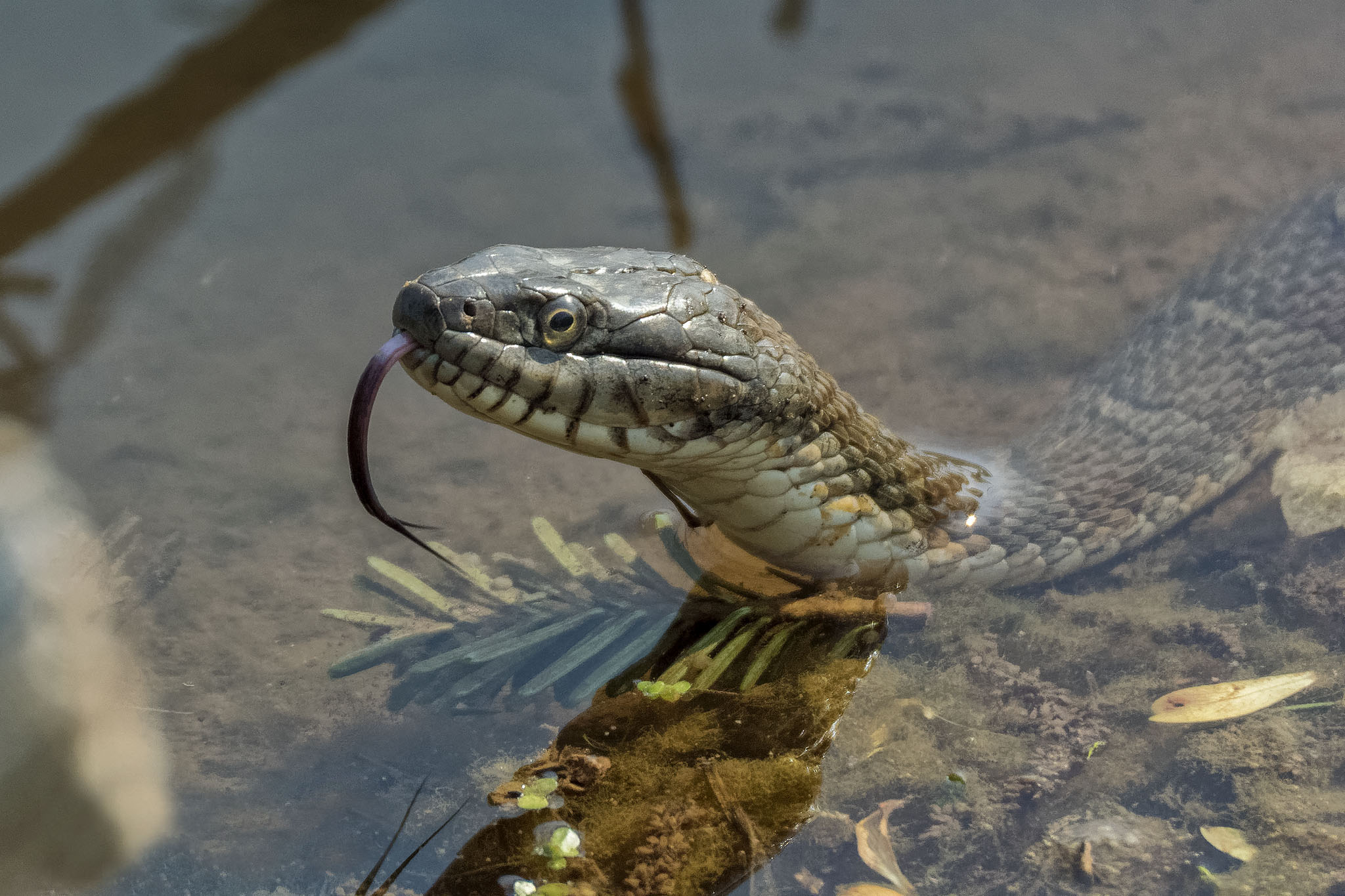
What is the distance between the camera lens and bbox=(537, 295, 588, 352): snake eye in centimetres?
275

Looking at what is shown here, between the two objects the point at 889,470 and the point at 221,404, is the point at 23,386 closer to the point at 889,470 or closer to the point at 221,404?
the point at 221,404

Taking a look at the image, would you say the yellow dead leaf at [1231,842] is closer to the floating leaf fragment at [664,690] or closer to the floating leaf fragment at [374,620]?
the floating leaf fragment at [664,690]

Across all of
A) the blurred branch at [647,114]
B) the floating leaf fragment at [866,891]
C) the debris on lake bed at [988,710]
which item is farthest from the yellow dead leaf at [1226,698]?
the blurred branch at [647,114]

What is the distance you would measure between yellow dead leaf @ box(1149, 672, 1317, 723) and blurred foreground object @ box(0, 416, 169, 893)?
7.77ft

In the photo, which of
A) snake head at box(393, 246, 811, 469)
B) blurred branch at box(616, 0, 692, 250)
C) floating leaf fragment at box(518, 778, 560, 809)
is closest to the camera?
floating leaf fragment at box(518, 778, 560, 809)

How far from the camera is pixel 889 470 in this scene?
3342 millimetres

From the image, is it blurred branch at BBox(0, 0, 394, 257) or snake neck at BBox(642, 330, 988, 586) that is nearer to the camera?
snake neck at BBox(642, 330, 988, 586)

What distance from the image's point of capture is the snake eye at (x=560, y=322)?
9.02 ft

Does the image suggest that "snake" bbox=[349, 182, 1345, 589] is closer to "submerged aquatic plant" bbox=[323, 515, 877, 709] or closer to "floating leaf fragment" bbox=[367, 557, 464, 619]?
"submerged aquatic plant" bbox=[323, 515, 877, 709]

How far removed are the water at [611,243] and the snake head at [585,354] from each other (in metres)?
0.75

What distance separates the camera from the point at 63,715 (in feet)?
9.41

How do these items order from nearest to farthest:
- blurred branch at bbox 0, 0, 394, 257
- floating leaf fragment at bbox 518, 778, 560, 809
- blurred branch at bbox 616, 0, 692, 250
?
floating leaf fragment at bbox 518, 778, 560, 809 → blurred branch at bbox 616, 0, 692, 250 → blurred branch at bbox 0, 0, 394, 257

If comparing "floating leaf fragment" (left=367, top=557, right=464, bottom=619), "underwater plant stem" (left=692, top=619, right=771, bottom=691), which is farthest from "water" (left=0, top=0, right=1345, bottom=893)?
"underwater plant stem" (left=692, top=619, right=771, bottom=691)

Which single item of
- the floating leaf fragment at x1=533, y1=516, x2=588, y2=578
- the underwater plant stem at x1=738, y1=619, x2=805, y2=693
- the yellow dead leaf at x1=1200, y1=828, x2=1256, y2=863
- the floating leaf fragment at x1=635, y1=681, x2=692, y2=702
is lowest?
the floating leaf fragment at x1=533, y1=516, x2=588, y2=578
